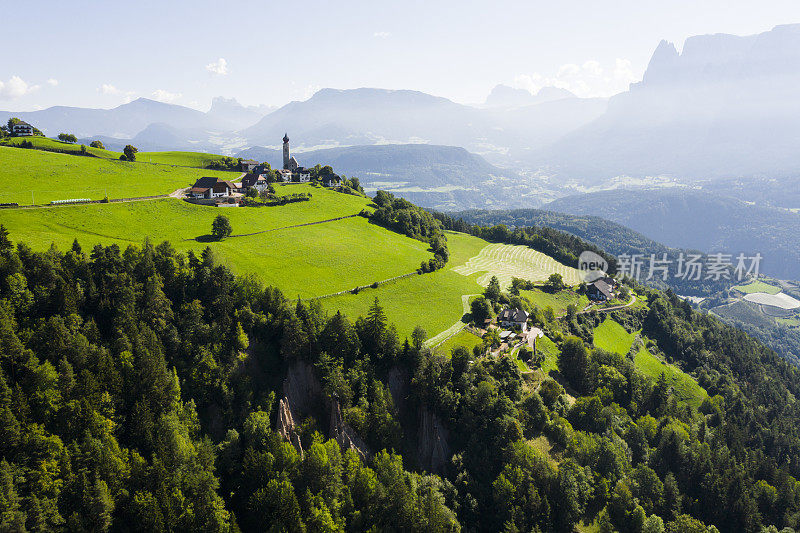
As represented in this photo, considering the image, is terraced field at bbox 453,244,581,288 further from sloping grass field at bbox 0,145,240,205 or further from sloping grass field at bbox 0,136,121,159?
sloping grass field at bbox 0,136,121,159

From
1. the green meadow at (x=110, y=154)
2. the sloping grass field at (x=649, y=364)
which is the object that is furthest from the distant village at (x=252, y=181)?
the sloping grass field at (x=649, y=364)

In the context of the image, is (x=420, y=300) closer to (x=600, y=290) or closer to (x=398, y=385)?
(x=398, y=385)

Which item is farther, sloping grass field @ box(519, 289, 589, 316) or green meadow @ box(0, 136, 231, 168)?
green meadow @ box(0, 136, 231, 168)

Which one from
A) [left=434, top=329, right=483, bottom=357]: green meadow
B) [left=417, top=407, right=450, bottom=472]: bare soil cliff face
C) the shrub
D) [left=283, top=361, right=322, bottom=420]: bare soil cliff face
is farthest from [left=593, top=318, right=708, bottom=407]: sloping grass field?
the shrub

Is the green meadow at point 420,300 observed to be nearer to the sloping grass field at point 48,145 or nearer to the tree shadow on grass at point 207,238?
the tree shadow on grass at point 207,238

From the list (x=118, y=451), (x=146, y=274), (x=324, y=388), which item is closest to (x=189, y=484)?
(x=118, y=451)

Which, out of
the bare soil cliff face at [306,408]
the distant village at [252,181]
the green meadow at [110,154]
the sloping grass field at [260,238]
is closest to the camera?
the bare soil cliff face at [306,408]

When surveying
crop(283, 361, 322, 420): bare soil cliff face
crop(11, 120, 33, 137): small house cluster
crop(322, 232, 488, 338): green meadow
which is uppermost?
crop(11, 120, 33, 137): small house cluster
